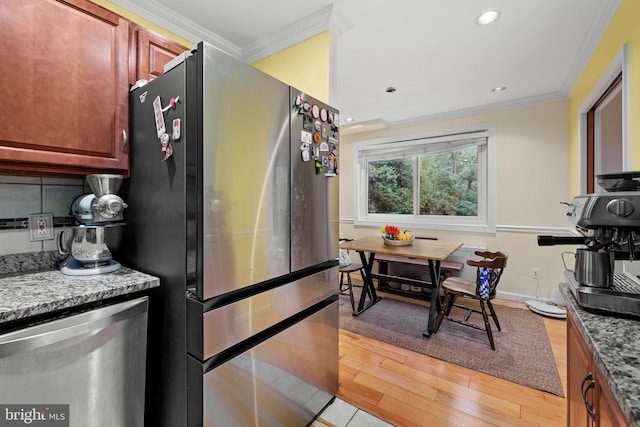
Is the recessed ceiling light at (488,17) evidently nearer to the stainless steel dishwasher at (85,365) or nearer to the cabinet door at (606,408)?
the cabinet door at (606,408)

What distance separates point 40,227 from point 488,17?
305 cm

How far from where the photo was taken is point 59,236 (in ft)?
4.67

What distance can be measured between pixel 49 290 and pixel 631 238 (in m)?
2.04

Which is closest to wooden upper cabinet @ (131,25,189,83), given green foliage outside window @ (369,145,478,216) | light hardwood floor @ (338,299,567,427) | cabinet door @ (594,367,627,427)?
cabinet door @ (594,367,627,427)

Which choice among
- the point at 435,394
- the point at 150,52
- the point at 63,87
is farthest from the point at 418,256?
the point at 63,87

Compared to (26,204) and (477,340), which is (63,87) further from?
(477,340)

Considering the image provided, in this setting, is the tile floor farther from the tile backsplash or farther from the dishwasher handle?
the tile backsplash

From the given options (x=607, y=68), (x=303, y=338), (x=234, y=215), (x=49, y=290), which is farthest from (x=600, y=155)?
(x=49, y=290)

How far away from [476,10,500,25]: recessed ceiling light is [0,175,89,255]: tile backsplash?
9.16 feet

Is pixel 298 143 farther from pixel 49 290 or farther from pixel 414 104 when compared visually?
pixel 414 104

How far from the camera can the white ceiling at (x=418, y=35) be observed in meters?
1.82

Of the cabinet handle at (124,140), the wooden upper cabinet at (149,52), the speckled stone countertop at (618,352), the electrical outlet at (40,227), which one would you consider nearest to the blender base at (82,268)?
the electrical outlet at (40,227)

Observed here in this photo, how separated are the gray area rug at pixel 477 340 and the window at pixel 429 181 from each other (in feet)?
4.57

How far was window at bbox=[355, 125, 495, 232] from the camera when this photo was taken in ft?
12.8
